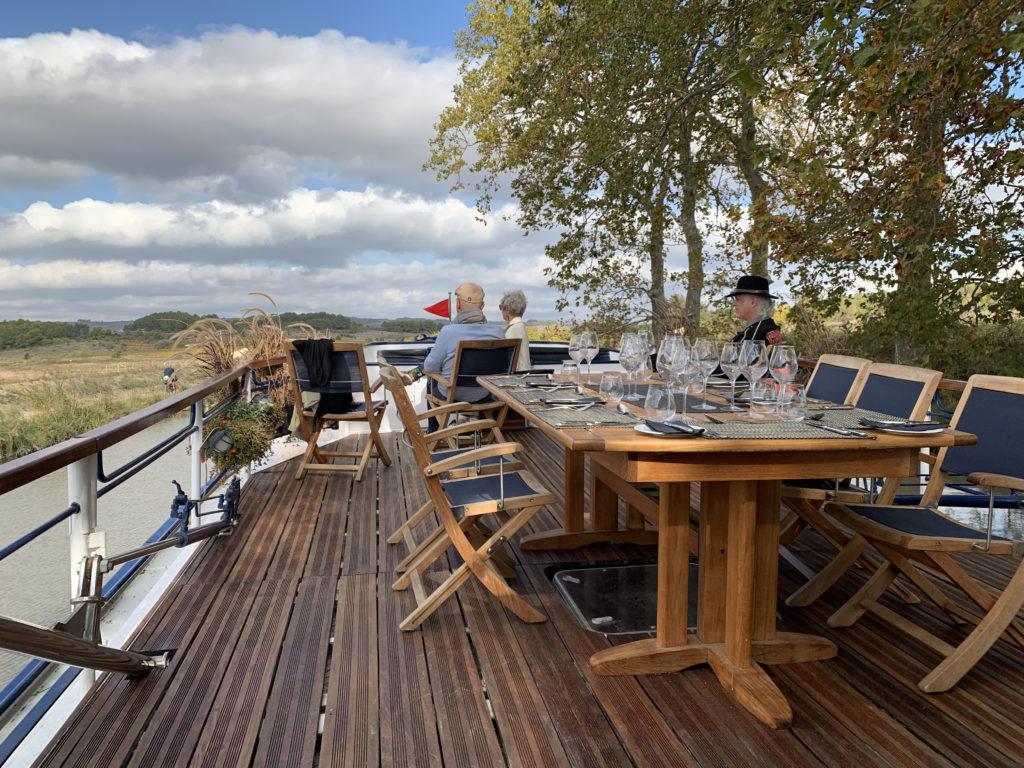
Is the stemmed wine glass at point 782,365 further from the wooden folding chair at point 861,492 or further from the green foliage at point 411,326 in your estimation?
the green foliage at point 411,326

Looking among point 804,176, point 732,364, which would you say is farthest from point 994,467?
point 804,176

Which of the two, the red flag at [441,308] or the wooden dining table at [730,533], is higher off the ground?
the red flag at [441,308]

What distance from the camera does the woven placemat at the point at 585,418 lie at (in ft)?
7.68

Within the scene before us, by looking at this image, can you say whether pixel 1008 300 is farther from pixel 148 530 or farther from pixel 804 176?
pixel 148 530

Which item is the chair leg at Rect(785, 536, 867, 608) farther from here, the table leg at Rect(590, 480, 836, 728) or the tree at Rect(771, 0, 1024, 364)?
the tree at Rect(771, 0, 1024, 364)

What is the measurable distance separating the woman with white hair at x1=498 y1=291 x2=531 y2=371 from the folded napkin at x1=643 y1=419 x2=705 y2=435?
403cm

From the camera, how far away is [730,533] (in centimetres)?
219

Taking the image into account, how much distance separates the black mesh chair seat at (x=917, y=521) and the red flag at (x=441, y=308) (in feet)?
24.2

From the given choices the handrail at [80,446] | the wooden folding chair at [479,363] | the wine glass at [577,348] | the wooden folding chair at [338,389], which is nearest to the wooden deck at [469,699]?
the handrail at [80,446]

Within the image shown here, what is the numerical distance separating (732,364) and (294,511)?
2851mm

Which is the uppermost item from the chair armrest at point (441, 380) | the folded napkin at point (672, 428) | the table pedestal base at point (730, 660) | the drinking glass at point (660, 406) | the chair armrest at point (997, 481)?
the drinking glass at point (660, 406)

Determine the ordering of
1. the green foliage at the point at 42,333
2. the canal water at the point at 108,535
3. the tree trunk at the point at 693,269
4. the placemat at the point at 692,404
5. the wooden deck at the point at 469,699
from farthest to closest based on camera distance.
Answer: the tree trunk at the point at 693,269 < the green foliage at the point at 42,333 < the canal water at the point at 108,535 < the placemat at the point at 692,404 < the wooden deck at the point at 469,699

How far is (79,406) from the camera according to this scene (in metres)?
→ 10.3

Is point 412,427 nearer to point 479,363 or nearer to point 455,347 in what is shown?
point 479,363
